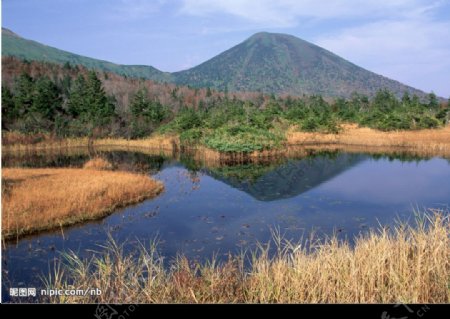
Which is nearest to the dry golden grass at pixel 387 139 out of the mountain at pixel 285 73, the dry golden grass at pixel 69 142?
the dry golden grass at pixel 69 142

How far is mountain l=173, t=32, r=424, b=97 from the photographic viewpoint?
16125cm

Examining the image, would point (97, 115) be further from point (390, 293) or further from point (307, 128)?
point (390, 293)

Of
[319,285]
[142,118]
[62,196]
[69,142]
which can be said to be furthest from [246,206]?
[142,118]

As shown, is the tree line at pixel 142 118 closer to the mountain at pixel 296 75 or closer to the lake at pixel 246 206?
the lake at pixel 246 206

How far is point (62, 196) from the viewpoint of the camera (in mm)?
14164

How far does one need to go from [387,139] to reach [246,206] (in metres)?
23.1

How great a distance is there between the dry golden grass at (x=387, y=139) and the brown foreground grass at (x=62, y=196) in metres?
21.6

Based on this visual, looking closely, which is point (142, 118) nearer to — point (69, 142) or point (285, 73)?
point (69, 142)

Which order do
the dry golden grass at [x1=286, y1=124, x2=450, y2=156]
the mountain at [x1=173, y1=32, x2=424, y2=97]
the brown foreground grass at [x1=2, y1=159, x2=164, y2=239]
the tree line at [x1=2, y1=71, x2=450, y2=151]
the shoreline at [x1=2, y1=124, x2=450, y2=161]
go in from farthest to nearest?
1. the mountain at [x1=173, y1=32, x2=424, y2=97]
2. the tree line at [x1=2, y1=71, x2=450, y2=151]
3. the dry golden grass at [x1=286, y1=124, x2=450, y2=156]
4. the shoreline at [x1=2, y1=124, x2=450, y2=161]
5. the brown foreground grass at [x1=2, y1=159, x2=164, y2=239]

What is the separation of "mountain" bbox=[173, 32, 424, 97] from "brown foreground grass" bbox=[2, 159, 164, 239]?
13998 cm

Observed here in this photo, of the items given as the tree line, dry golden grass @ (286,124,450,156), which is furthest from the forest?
dry golden grass @ (286,124,450,156)

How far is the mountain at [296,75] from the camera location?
161250 millimetres

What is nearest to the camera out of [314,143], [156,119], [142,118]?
[314,143]

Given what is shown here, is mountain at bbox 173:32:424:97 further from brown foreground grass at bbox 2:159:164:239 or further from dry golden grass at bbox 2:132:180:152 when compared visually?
brown foreground grass at bbox 2:159:164:239
